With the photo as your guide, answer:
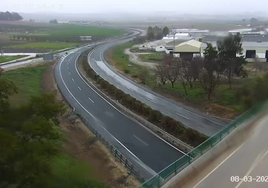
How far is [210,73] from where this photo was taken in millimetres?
12523

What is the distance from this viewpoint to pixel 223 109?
11320 mm

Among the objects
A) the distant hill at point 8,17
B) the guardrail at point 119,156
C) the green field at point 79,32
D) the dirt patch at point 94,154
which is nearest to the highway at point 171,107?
the guardrail at point 119,156

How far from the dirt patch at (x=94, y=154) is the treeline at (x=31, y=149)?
0.50m

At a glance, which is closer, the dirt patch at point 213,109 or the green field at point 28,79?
the dirt patch at point 213,109

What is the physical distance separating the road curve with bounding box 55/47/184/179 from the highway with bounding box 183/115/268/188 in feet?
5.96

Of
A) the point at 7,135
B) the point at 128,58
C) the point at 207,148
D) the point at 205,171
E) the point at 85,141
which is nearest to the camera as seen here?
the point at 7,135

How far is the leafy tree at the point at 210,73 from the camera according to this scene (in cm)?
1249

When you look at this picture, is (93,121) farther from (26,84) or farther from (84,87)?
(26,84)

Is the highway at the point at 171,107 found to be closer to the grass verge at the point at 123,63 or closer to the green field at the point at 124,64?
the grass verge at the point at 123,63

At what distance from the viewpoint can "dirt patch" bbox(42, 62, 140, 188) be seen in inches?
262

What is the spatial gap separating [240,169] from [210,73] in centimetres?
755

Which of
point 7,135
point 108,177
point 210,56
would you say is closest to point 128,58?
point 210,56

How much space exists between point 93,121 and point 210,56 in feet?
19.8

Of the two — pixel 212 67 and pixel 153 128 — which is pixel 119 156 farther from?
pixel 212 67
